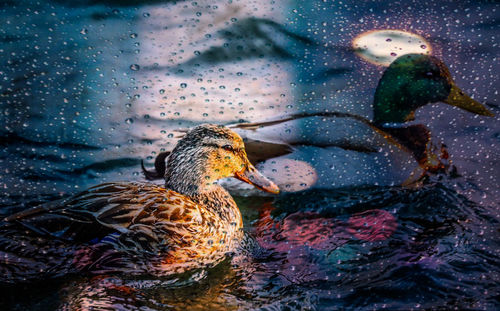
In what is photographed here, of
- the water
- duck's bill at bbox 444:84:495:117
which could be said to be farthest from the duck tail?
duck's bill at bbox 444:84:495:117

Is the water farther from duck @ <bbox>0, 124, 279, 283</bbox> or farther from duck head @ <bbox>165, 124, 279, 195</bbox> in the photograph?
duck head @ <bbox>165, 124, 279, 195</bbox>

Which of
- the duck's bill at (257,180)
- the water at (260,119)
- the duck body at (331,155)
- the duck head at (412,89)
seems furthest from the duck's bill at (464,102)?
the duck's bill at (257,180)

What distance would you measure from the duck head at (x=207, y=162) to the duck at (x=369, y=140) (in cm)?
56

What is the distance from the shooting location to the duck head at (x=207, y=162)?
3203mm

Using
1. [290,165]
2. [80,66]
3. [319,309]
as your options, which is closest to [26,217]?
[319,309]

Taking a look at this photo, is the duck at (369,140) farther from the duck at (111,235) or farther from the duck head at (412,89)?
the duck at (111,235)

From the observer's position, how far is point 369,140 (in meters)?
4.28

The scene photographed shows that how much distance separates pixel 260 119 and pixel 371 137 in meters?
1.00

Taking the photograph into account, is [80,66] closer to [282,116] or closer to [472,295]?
[282,116]

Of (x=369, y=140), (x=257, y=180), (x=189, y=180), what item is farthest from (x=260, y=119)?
(x=189, y=180)

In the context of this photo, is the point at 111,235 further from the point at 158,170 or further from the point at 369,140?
the point at 369,140

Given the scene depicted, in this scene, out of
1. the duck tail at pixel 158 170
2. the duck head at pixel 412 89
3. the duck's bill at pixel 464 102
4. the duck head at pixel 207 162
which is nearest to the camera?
the duck head at pixel 207 162

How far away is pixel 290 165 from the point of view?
13.1 ft

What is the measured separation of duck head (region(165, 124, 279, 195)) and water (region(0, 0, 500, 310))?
419mm
